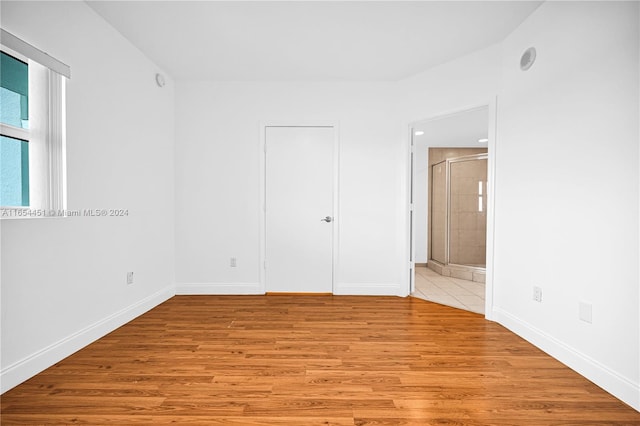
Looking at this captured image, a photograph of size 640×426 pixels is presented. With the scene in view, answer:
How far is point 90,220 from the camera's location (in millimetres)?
2467

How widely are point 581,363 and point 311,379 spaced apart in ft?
5.62

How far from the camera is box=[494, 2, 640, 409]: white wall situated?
1.80m

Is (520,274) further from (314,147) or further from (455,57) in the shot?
(314,147)

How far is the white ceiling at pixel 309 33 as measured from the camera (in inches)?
95.8

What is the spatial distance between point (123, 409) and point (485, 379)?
6.65 feet

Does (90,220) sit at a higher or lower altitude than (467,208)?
lower

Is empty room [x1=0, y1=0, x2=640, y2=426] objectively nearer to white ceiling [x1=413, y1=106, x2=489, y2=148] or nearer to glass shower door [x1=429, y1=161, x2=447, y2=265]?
white ceiling [x1=413, y1=106, x2=489, y2=148]

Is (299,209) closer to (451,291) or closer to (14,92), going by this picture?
(451,291)

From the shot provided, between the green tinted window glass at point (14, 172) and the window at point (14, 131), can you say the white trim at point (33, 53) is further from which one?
the green tinted window glass at point (14, 172)

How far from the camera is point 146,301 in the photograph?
322 cm

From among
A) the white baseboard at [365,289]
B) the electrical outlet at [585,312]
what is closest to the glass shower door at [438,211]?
the white baseboard at [365,289]

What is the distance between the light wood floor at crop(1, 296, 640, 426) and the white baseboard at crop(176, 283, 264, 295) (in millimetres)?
895

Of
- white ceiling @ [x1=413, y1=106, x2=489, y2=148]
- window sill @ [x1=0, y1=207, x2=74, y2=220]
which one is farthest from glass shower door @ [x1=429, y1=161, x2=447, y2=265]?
window sill @ [x1=0, y1=207, x2=74, y2=220]

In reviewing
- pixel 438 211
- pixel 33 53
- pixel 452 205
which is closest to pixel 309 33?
→ pixel 33 53
